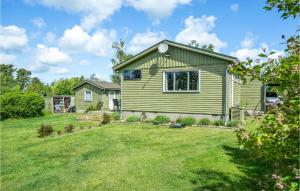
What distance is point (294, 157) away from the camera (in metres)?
2.55

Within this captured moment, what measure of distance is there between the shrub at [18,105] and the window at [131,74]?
9505mm

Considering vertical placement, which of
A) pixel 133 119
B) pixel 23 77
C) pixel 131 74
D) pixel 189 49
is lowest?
pixel 133 119

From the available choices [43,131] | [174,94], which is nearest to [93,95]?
[174,94]

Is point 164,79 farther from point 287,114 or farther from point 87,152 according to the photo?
point 287,114

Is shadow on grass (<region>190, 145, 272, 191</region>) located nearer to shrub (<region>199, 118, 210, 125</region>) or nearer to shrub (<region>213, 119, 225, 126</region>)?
shrub (<region>213, 119, 225, 126</region>)

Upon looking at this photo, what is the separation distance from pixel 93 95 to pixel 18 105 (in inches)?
313

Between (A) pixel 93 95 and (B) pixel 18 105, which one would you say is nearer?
(B) pixel 18 105

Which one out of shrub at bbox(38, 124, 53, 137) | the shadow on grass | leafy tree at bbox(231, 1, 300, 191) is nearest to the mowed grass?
the shadow on grass

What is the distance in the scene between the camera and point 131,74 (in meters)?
16.3

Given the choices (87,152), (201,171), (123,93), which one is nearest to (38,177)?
(87,152)

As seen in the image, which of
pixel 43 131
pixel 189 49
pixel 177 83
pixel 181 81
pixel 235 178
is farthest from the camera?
pixel 177 83

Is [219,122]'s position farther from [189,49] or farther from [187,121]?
[189,49]

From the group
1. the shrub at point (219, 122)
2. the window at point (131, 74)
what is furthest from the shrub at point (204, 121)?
the window at point (131, 74)

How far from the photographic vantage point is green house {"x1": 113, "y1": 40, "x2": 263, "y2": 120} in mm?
13391
